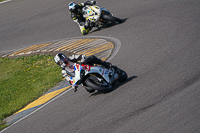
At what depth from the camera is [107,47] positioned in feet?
39.1

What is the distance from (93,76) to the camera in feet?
26.2

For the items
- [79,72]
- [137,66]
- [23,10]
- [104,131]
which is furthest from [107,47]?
[23,10]

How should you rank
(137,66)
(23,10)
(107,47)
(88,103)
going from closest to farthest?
1. (88,103)
2. (137,66)
3. (107,47)
4. (23,10)

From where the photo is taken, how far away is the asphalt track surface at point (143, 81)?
600 centimetres

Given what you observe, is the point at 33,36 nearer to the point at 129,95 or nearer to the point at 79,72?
the point at 79,72

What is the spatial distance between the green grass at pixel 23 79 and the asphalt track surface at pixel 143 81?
140cm

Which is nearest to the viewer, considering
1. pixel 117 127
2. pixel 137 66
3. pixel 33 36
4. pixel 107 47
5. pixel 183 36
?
pixel 117 127

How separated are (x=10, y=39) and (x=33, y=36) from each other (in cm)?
146

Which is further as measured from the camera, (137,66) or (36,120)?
(137,66)

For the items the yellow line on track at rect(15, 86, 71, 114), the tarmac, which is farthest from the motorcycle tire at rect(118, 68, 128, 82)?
the yellow line on track at rect(15, 86, 71, 114)

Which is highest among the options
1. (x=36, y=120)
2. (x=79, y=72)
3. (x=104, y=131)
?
(x=79, y=72)

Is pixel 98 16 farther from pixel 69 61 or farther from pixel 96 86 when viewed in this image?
pixel 96 86

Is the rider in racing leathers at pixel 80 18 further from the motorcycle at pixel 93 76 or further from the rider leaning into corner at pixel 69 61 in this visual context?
the motorcycle at pixel 93 76

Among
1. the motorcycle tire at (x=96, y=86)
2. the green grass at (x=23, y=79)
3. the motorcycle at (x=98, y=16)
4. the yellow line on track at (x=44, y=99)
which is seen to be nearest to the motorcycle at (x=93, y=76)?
the motorcycle tire at (x=96, y=86)
